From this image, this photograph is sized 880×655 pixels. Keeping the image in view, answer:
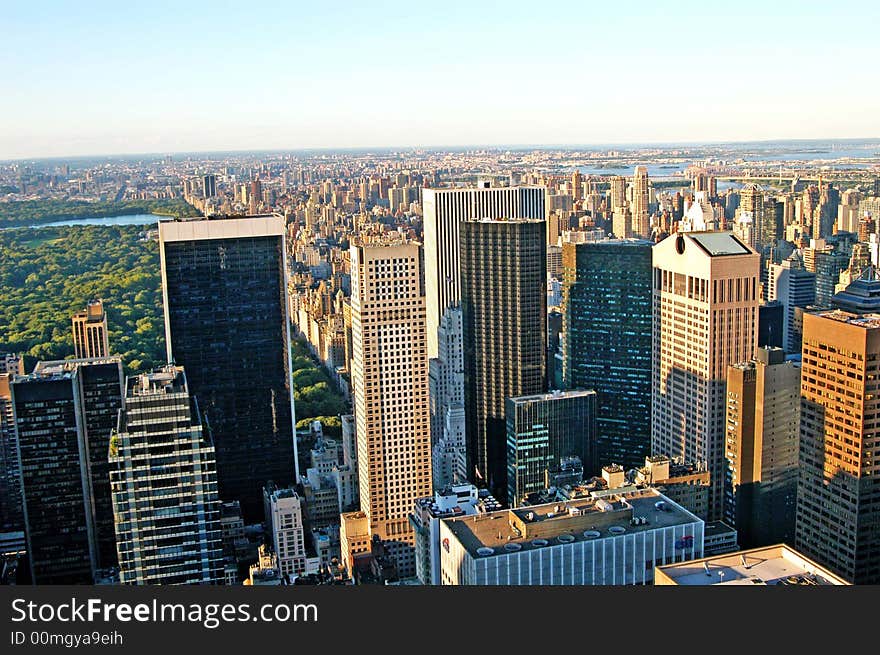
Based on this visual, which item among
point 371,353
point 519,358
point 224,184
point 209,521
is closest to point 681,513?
point 209,521

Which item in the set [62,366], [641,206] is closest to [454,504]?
[62,366]

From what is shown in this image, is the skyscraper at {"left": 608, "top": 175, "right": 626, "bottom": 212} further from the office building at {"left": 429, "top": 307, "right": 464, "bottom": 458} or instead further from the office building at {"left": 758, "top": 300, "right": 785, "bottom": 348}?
the office building at {"left": 429, "top": 307, "right": 464, "bottom": 458}

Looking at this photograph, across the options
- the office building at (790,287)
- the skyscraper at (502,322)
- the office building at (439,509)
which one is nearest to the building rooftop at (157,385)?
the office building at (439,509)

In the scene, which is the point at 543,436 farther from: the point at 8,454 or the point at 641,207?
the point at 8,454

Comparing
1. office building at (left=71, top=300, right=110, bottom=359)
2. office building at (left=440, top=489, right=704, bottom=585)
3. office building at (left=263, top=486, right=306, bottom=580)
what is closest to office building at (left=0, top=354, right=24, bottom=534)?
office building at (left=71, top=300, right=110, bottom=359)

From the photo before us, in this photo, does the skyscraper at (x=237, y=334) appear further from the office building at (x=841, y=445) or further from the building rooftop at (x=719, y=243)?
the office building at (x=841, y=445)

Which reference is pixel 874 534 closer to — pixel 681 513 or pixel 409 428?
pixel 681 513
